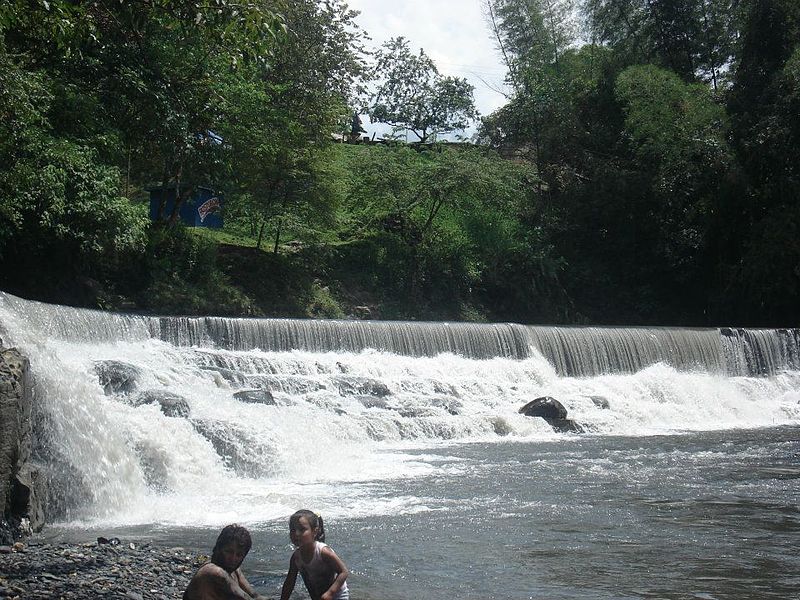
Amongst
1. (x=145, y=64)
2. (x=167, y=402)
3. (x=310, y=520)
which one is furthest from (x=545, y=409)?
(x=310, y=520)

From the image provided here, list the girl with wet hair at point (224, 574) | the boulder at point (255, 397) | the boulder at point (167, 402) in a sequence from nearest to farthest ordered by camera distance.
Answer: the girl with wet hair at point (224, 574)
the boulder at point (167, 402)
the boulder at point (255, 397)

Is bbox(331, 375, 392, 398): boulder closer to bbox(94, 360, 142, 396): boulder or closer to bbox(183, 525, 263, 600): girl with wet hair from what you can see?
bbox(94, 360, 142, 396): boulder

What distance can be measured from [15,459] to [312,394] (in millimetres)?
7949

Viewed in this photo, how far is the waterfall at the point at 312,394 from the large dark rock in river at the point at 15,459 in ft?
2.96

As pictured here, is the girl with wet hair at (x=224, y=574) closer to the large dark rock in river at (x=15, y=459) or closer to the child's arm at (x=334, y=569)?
the child's arm at (x=334, y=569)

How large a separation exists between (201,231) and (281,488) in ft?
53.5

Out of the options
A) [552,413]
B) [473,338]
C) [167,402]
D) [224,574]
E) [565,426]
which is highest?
[473,338]

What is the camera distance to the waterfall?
34.5ft

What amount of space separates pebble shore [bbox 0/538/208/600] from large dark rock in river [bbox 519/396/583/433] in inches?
423

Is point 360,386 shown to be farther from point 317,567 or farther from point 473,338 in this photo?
point 317,567

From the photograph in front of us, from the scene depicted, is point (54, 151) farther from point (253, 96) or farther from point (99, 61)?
point (253, 96)

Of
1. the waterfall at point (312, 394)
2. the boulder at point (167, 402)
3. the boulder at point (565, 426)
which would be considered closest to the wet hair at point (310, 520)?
the waterfall at point (312, 394)

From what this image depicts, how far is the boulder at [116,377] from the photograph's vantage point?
42.2 feet

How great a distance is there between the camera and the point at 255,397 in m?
14.5
